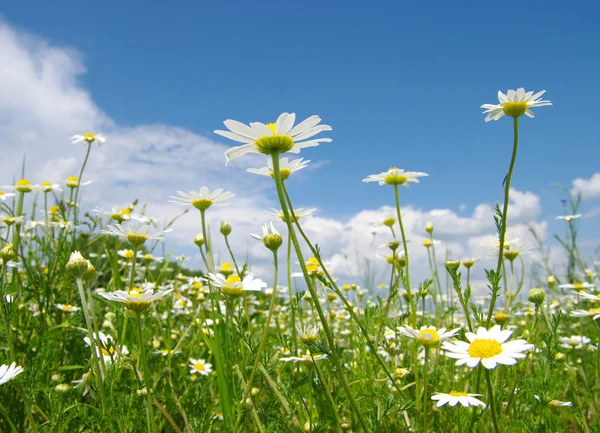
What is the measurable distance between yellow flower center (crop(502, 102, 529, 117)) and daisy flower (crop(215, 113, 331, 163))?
2.48ft

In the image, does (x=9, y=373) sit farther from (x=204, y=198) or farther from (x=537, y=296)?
(x=537, y=296)

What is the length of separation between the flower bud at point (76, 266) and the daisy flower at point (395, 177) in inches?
56.9

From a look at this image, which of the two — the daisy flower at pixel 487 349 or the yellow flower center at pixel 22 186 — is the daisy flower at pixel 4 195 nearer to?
the yellow flower center at pixel 22 186

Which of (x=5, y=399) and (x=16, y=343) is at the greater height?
(x=16, y=343)

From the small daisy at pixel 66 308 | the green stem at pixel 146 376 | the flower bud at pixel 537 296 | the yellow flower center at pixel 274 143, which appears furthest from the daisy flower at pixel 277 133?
the small daisy at pixel 66 308

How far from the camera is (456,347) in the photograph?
1.45 metres

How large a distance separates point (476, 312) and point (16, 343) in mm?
2391

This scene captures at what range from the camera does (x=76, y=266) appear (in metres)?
1.53

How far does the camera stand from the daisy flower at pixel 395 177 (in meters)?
2.40

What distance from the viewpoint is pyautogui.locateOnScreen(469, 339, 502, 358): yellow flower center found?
1.38 metres

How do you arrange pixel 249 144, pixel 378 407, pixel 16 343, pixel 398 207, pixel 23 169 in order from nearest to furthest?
pixel 249 144
pixel 378 407
pixel 398 207
pixel 16 343
pixel 23 169

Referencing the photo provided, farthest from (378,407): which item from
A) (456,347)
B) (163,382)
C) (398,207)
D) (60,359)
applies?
(60,359)

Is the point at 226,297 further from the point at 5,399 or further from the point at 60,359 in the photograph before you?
the point at 60,359

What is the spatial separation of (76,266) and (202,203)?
0.79 meters
